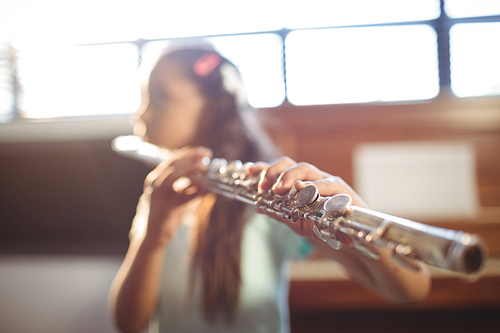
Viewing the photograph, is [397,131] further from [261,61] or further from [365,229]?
[365,229]

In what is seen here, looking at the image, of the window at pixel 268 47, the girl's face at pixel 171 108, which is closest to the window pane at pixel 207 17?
the window at pixel 268 47

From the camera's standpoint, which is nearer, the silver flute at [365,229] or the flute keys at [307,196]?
the silver flute at [365,229]

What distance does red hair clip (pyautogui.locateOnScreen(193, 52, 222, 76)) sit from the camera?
0.83 metres

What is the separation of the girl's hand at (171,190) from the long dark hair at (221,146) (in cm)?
12

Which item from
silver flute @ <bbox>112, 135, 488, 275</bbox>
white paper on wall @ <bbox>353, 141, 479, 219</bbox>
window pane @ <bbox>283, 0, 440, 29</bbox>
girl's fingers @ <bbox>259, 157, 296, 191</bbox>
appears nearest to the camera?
silver flute @ <bbox>112, 135, 488, 275</bbox>

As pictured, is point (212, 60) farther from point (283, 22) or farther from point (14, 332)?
point (14, 332)

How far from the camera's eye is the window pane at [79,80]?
1950mm

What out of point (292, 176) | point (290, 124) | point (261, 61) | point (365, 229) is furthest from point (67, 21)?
point (365, 229)

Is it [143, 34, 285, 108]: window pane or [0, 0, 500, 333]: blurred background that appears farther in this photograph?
[143, 34, 285, 108]: window pane

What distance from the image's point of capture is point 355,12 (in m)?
1.64

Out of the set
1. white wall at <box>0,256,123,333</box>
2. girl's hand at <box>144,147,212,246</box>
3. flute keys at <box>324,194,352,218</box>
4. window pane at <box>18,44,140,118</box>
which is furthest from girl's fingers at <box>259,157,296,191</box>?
window pane at <box>18,44,140,118</box>

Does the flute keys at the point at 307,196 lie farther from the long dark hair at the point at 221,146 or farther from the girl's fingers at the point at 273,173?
the long dark hair at the point at 221,146

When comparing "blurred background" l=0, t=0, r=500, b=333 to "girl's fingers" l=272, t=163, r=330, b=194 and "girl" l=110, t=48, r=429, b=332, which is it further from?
"girl's fingers" l=272, t=163, r=330, b=194

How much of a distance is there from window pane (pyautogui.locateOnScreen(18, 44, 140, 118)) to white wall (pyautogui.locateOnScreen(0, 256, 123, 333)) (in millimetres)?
949
